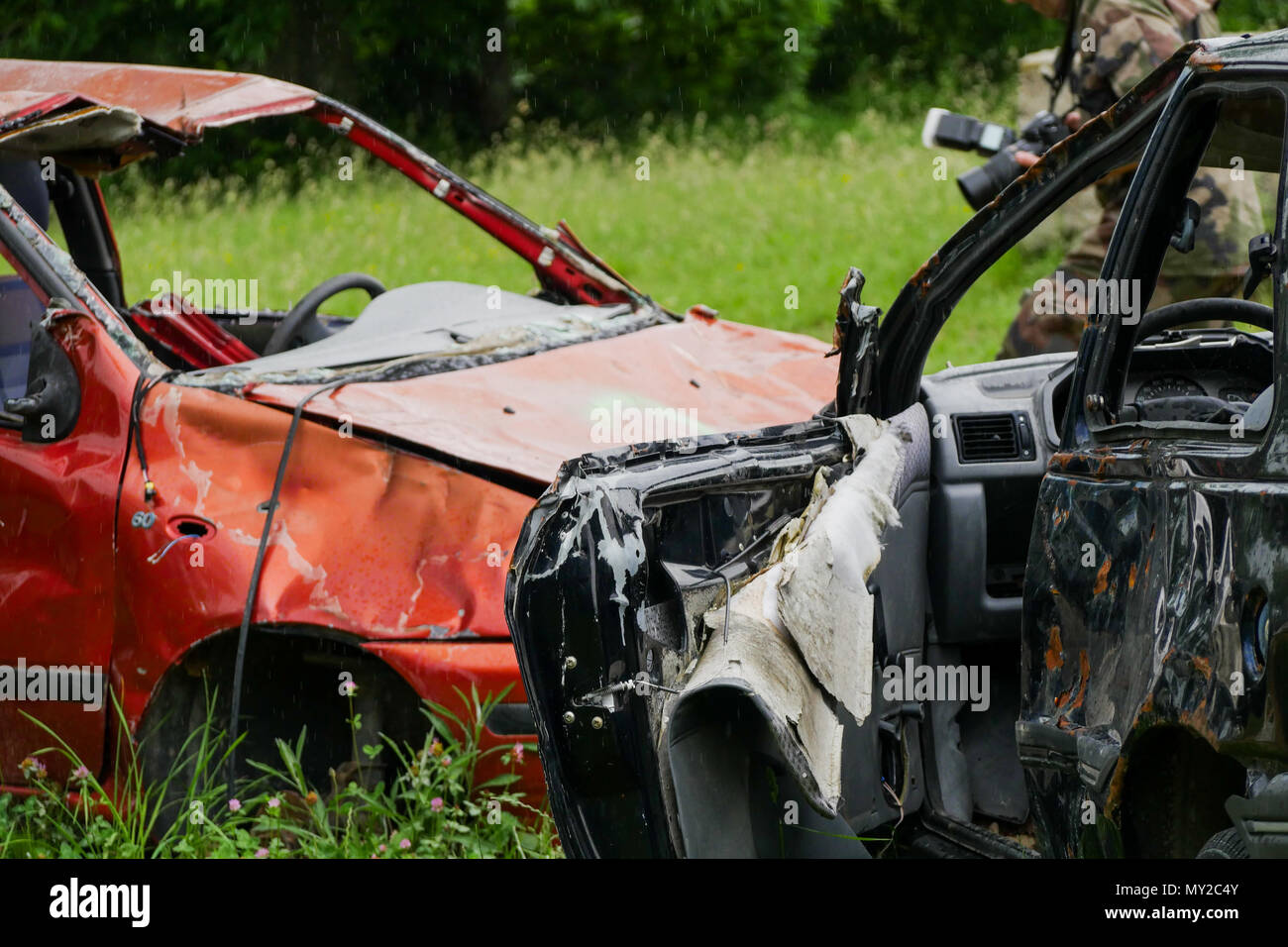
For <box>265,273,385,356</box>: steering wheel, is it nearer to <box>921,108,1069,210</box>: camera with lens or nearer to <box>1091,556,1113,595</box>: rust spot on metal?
<box>921,108,1069,210</box>: camera with lens

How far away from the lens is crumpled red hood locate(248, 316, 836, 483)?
145 inches

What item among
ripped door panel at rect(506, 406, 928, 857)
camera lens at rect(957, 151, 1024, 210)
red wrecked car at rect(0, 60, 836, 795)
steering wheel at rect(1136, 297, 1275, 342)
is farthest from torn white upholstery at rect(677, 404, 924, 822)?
camera lens at rect(957, 151, 1024, 210)

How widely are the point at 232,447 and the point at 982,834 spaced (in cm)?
181

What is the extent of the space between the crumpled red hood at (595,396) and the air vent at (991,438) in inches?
34.3

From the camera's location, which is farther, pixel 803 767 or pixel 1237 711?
pixel 803 767

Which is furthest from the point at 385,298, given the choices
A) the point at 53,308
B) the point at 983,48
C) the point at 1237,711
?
the point at 983,48

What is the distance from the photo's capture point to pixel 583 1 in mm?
15938

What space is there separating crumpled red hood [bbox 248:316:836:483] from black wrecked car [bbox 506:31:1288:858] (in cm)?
85

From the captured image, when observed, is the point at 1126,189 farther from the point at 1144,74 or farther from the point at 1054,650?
the point at 1054,650

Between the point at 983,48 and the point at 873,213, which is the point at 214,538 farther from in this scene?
the point at 983,48

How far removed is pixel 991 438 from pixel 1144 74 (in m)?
3.12

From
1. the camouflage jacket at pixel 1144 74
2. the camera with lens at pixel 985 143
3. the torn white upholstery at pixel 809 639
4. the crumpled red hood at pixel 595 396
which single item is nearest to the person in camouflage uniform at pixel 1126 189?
the camouflage jacket at pixel 1144 74

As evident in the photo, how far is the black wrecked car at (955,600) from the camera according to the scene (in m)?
2.11

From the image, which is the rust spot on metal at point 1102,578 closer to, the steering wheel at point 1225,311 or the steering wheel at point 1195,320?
the steering wheel at point 1195,320
